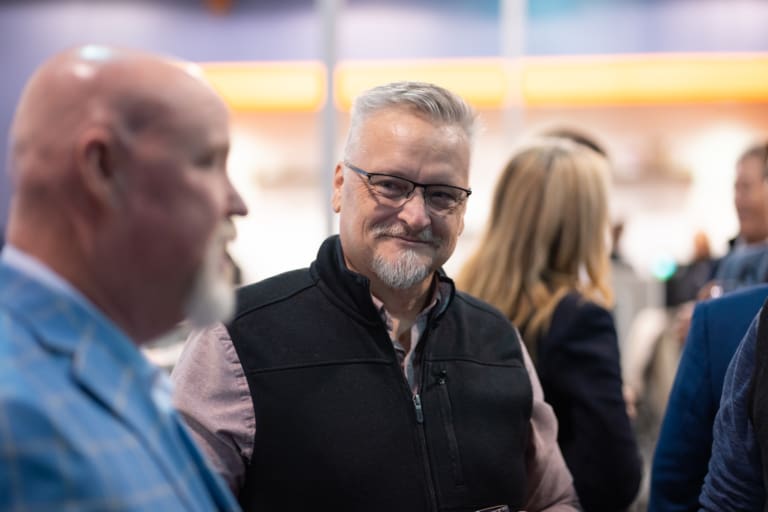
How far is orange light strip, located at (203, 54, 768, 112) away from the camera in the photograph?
8.19m

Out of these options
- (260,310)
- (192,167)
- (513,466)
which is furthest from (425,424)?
(192,167)

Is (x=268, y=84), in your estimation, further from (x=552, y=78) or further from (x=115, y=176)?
(x=115, y=176)

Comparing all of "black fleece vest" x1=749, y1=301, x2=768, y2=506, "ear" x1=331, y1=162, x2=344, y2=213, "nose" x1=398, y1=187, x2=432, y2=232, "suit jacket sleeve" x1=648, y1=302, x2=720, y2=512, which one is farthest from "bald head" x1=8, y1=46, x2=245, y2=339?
"suit jacket sleeve" x1=648, y1=302, x2=720, y2=512

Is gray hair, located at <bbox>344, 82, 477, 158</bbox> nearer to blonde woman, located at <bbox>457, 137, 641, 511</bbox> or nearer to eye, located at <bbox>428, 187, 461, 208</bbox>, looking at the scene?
eye, located at <bbox>428, 187, 461, 208</bbox>

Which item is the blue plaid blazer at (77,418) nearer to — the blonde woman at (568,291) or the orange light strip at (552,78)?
the blonde woman at (568,291)

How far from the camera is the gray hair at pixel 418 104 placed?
1.78 metres

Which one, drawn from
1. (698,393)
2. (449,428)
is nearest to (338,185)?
(449,428)

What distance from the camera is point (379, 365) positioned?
1708 millimetres

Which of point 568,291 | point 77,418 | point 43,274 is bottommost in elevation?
point 568,291

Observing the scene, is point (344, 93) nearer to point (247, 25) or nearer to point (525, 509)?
point (247, 25)

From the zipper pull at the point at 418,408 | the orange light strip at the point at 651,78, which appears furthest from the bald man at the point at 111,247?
the orange light strip at the point at 651,78

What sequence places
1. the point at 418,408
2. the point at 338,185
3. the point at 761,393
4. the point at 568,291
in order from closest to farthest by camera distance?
the point at 761,393
the point at 418,408
the point at 338,185
the point at 568,291

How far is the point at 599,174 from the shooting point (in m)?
2.51

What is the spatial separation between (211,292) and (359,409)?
26.6 inches
